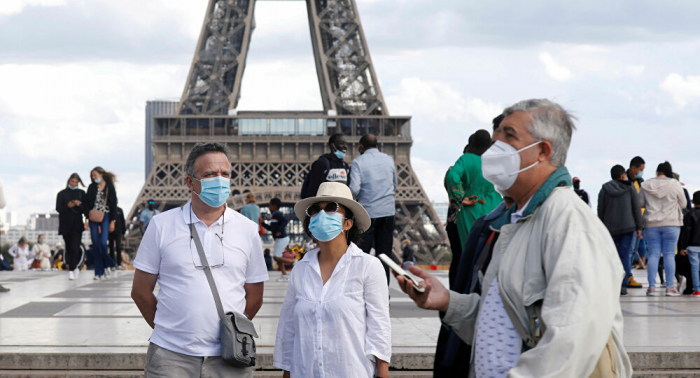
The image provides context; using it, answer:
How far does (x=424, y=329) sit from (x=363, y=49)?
42616mm

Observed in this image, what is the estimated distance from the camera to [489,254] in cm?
329

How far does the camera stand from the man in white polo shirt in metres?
4.13

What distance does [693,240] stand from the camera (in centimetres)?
1202

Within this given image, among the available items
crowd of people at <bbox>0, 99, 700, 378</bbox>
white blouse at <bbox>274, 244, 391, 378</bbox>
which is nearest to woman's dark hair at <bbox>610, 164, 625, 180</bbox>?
crowd of people at <bbox>0, 99, 700, 378</bbox>

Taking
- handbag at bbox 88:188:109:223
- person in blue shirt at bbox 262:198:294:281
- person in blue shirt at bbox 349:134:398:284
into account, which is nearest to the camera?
person in blue shirt at bbox 349:134:398:284

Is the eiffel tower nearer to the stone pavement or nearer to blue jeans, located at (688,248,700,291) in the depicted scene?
blue jeans, located at (688,248,700,291)

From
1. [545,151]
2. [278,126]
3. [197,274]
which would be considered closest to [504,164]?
[545,151]

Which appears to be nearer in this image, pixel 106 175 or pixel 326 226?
pixel 326 226

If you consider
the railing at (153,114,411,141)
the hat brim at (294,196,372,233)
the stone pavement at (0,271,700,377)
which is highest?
the railing at (153,114,411,141)

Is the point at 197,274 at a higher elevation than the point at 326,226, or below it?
below

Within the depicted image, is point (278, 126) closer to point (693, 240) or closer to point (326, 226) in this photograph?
point (693, 240)

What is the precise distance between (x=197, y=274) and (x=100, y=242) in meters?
11.3

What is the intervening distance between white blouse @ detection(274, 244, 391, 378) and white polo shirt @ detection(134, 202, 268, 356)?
29cm

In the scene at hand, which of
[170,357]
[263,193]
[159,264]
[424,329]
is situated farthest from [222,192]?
[263,193]
